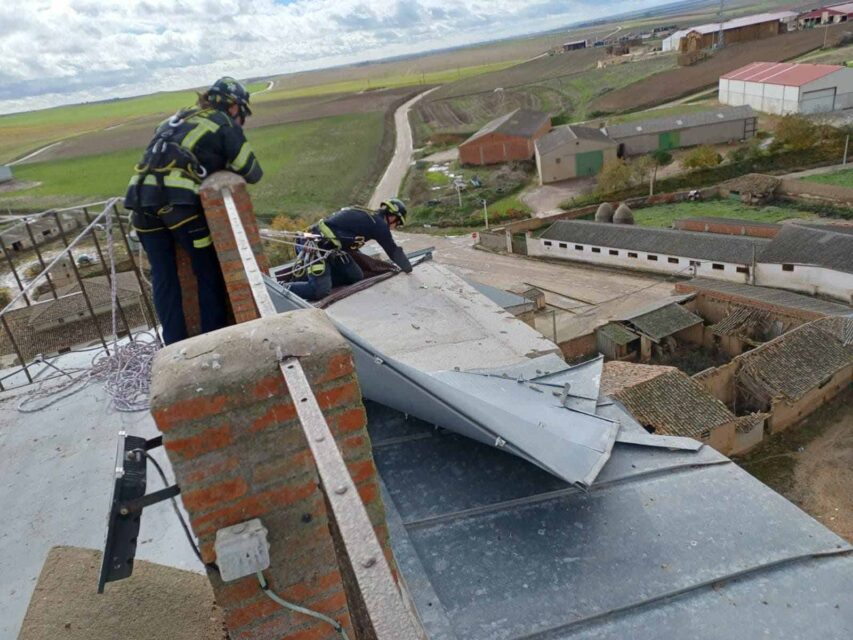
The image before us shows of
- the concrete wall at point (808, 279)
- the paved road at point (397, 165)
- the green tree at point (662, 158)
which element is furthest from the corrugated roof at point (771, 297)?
the paved road at point (397, 165)

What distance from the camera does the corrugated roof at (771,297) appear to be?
18.6 meters

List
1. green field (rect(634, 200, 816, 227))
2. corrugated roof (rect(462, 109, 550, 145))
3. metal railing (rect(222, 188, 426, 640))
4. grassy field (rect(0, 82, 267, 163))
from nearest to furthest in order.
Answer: metal railing (rect(222, 188, 426, 640))
green field (rect(634, 200, 816, 227))
corrugated roof (rect(462, 109, 550, 145))
grassy field (rect(0, 82, 267, 163))

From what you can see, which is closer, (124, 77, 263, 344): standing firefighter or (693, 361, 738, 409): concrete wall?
(124, 77, 263, 344): standing firefighter

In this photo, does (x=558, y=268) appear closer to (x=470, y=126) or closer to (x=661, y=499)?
(x=661, y=499)

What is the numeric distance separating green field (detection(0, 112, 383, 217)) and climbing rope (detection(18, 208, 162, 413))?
114ft

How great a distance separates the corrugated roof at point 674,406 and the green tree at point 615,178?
2236 cm

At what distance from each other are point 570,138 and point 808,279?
2063 centimetres

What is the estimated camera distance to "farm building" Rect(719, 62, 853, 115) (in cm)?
4256

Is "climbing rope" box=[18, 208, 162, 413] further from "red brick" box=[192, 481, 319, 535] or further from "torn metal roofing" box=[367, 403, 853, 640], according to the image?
"red brick" box=[192, 481, 319, 535]

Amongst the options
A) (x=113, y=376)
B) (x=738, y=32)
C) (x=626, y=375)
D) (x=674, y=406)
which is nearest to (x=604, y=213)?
(x=626, y=375)

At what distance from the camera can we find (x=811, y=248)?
73.7ft

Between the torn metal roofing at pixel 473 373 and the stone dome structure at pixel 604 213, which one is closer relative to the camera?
the torn metal roofing at pixel 473 373

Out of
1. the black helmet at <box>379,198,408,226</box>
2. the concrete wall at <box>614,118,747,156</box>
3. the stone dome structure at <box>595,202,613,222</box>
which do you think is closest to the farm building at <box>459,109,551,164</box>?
the concrete wall at <box>614,118,747,156</box>

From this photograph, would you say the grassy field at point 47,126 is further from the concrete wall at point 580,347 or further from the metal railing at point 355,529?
the metal railing at point 355,529
